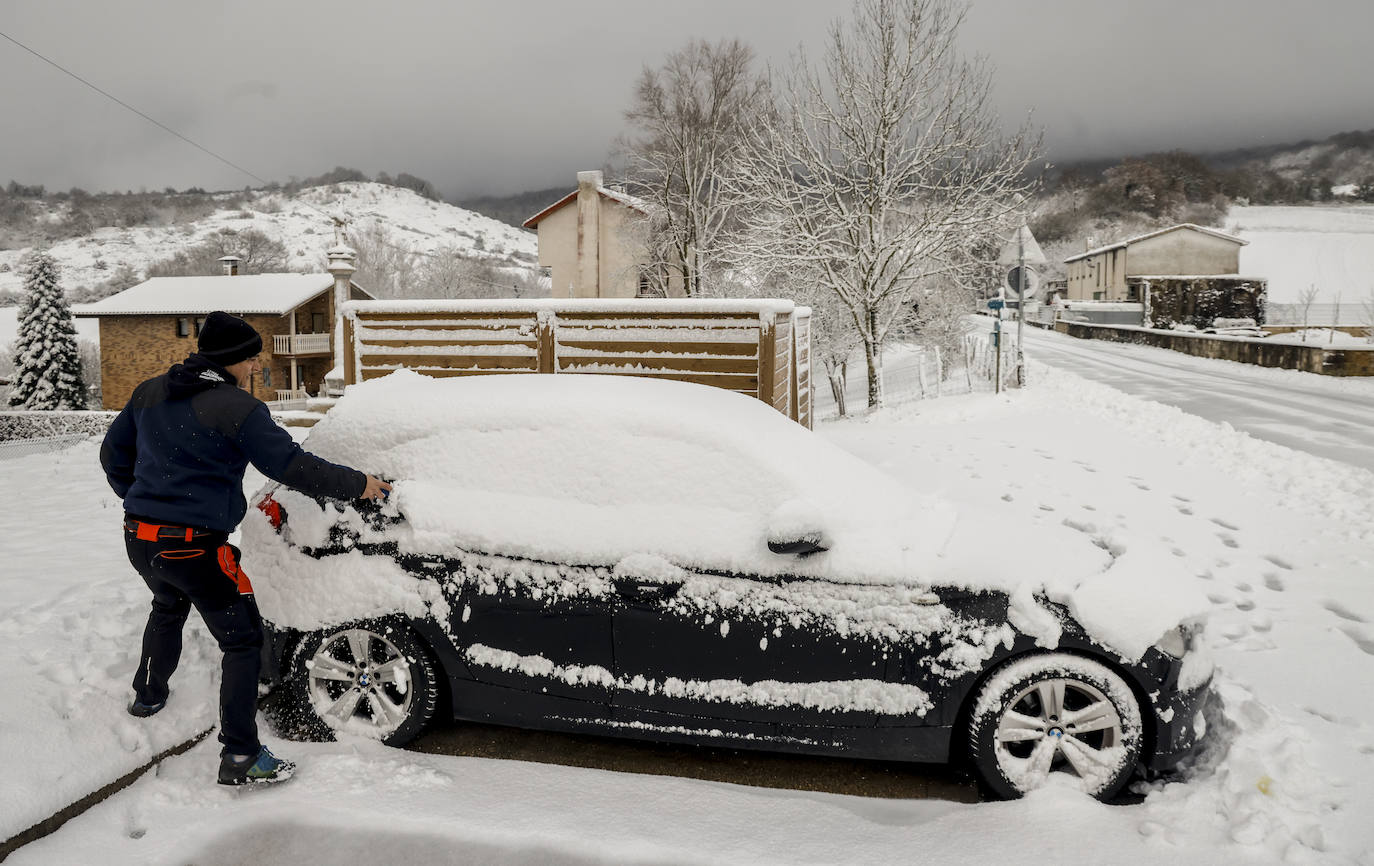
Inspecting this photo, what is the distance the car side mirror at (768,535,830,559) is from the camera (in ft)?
9.99

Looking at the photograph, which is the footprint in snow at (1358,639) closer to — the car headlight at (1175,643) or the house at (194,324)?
the car headlight at (1175,643)

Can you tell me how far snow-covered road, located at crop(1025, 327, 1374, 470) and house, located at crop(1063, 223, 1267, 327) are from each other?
2999cm

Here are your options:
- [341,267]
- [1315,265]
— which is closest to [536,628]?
[341,267]

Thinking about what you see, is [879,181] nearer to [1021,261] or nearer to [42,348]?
[1021,261]

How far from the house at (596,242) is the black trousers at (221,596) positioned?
2775cm

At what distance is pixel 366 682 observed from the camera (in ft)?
11.5

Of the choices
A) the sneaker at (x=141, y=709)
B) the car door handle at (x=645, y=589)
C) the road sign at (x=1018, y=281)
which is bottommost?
Result: the sneaker at (x=141, y=709)

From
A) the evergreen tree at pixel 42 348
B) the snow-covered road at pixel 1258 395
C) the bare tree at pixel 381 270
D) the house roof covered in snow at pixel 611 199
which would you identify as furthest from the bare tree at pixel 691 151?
the bare tree at pixel 381 270

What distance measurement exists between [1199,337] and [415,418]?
3053 cm

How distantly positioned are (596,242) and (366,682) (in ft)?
105

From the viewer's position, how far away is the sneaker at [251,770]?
123 inches

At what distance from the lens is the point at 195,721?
3.57 meters

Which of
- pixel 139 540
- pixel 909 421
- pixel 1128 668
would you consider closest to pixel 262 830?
pixel 139 540

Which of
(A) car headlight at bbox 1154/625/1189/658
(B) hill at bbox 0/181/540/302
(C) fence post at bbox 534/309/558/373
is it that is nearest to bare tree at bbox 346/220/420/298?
(B) hill at bbox 0/181/540/302
